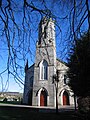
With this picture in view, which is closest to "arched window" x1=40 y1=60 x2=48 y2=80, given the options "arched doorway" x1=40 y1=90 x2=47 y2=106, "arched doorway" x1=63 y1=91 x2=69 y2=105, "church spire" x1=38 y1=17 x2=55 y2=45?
"arched doorway" x1=40 y1=90 x2=47 y2=106

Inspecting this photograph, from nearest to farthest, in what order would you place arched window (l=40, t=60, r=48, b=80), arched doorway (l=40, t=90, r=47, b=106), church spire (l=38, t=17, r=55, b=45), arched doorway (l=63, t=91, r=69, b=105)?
1. church spire (l=38, t=17, r=55, b=45)
2. arched doorway (l=40, t=90, r=47, b=106)
3. arched window (l=40, t=60, r=48, b=80)
4. arched doorway (l=63, t=91, r=69, b=105)

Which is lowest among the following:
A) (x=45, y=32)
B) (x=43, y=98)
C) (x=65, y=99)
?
(x=65, y=99)

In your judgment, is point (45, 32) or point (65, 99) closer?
point (45, 32)

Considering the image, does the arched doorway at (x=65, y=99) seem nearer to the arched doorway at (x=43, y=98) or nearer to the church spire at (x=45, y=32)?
the arched doorway at (x=43, y=98)

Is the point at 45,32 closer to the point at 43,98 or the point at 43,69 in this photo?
the point at 43,98

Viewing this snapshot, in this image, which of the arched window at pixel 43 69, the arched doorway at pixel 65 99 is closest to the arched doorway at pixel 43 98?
the arched window at pixel 43 69

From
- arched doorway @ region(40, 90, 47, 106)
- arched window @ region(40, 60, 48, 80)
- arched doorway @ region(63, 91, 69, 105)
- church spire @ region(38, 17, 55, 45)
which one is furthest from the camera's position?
arched doorway @ region(63, 91, 69, 105)

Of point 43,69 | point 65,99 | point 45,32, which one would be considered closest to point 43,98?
point 65,99

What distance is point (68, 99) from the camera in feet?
135

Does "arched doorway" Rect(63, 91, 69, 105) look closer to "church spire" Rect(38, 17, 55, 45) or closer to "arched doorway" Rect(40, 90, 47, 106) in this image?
"arched doorway" Rect(40, 90, 47, 106)

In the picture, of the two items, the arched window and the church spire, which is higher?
the arched window

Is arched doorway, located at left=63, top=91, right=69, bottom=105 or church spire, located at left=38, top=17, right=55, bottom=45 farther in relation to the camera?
arched doorway, located at left=63, top=91, right=69, bottom=105

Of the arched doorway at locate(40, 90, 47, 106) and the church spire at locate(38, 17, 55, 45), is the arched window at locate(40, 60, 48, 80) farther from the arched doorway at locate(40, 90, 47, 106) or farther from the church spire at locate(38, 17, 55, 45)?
the church spire at locate(38, 17, 55, 45)

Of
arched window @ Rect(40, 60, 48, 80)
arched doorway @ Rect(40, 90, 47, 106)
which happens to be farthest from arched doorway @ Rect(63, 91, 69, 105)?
arched window @ Rect(40, 60, 48, 80)
